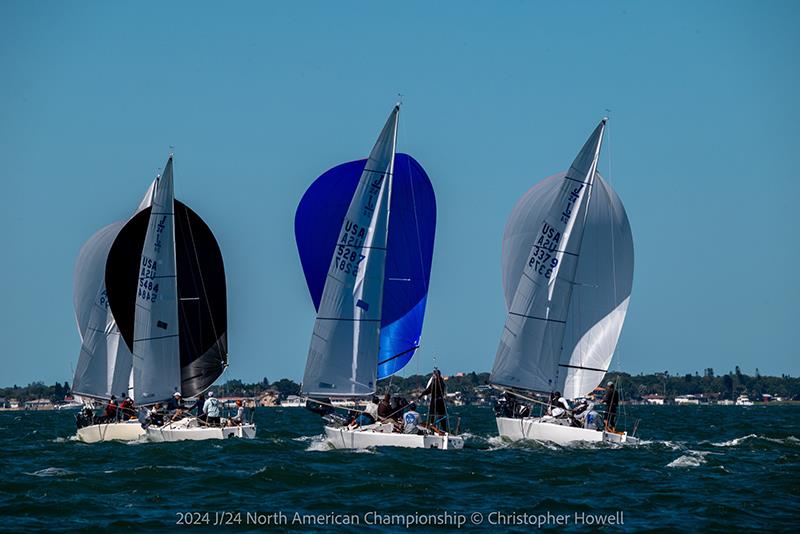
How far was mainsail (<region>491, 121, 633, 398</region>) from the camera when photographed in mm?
41094

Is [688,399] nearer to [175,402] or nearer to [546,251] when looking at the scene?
[546,251]

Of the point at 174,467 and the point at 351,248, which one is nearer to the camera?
the point at 174,467

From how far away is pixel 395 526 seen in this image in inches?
915

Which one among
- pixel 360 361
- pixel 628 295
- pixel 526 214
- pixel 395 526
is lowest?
pixel 395 526

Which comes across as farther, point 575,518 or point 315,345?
point 315,345

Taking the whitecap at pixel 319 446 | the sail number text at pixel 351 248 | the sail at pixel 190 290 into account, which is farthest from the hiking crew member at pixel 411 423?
the sail at pixel 190 290

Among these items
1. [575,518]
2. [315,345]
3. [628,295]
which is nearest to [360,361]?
[315,345]

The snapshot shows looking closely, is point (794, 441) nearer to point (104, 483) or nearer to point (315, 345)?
point (315, 345)

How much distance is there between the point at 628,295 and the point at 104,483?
1958 cm

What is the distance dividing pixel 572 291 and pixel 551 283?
2.47ft

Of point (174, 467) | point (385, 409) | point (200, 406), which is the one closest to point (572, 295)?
point (385, 409)

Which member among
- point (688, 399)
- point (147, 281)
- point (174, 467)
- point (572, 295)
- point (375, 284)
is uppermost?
point (688, 399)

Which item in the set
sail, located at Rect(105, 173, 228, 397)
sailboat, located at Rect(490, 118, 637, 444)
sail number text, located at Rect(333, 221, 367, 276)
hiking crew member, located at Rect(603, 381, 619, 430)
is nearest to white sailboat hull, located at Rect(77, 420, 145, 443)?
sail, located at Rect(105, 173, 228, 397)

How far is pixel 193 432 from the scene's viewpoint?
37.7 m
